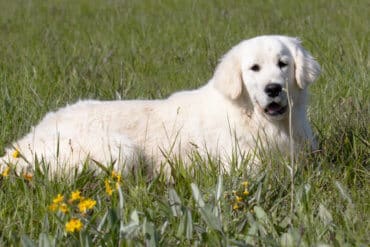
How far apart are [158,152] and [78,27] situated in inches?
242

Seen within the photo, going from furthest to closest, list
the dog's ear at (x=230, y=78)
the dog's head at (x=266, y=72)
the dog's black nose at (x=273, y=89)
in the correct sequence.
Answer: the dog's ear at (x=230, y=78), the dog's head at (x=266, y=72), the dog's black nose at (x=273, y=89)

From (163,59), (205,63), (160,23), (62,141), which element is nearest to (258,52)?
(62,141)

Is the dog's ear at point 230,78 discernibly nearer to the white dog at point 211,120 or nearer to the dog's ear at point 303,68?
the white dog at point 211,120

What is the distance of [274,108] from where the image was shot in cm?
471

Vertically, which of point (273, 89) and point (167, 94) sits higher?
point (273, 89)

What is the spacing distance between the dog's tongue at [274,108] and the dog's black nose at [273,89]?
0.11 meters

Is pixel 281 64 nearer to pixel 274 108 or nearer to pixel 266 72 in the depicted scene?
pixel 266 72

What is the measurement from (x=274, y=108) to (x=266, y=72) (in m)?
0.22


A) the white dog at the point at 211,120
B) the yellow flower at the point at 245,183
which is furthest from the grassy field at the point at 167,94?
the white dog at the point at 211,120

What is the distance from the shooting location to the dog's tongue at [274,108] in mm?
4682

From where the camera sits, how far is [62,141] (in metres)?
4.94

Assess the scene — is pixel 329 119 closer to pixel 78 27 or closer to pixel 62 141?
pixel 62 141

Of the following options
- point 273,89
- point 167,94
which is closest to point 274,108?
point 273,89

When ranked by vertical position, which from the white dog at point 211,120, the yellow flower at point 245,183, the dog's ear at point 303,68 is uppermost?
the dog's ear at point 303,68
